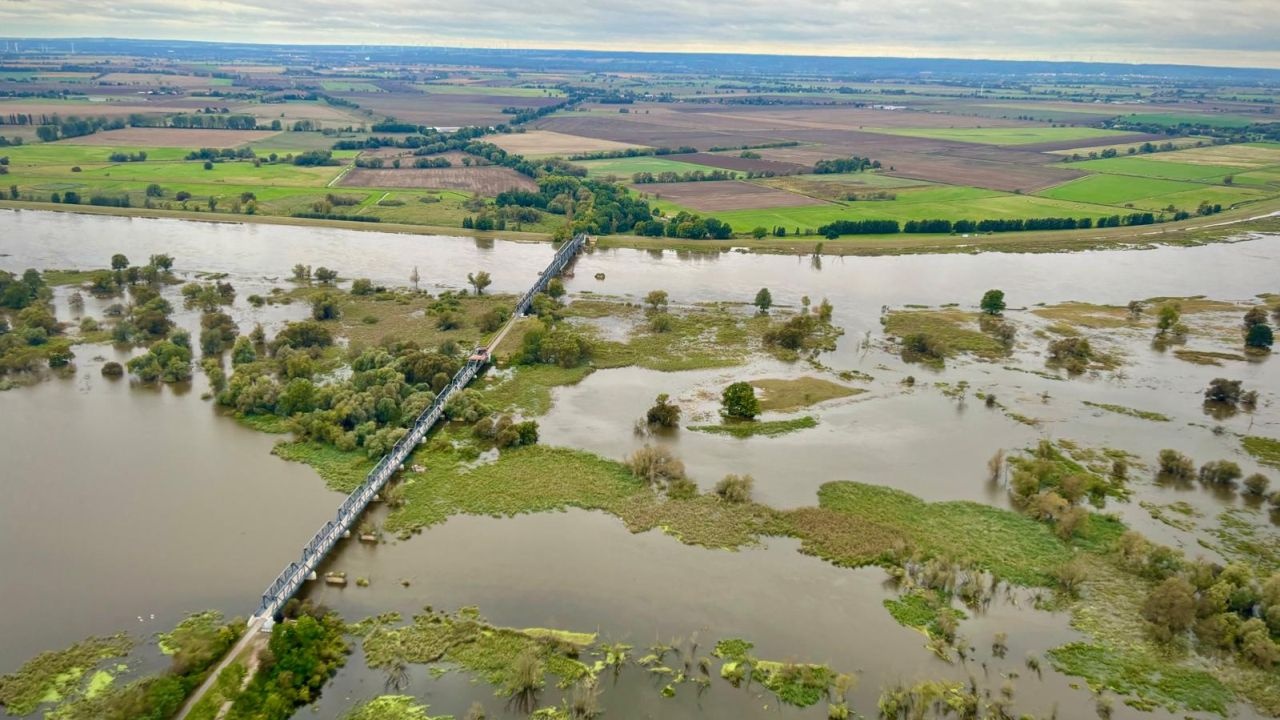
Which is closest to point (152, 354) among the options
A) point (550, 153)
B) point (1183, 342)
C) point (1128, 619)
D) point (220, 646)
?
point (220, 646)

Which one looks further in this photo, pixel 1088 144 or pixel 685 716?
pixel 1088 144

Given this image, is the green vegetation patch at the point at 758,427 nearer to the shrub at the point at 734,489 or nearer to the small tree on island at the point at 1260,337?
the shrub at the point at 734,489

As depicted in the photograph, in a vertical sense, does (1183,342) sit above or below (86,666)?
above

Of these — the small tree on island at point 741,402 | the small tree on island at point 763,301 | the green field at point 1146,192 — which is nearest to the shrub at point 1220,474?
the small tree on island at point 741,402

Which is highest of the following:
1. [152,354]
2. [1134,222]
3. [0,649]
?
[1134,222]

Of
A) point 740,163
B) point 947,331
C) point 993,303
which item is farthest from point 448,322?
point 740,163

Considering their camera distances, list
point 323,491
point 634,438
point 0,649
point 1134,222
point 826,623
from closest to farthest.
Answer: point 0,649, point 826,623, point 323,491, point 634,438, point 1134,222

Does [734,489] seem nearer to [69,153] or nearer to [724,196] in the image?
[724,196]

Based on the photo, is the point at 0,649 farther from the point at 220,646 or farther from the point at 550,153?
the point at 550,153
